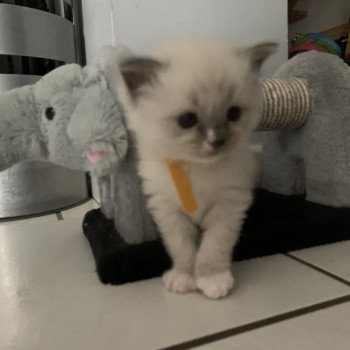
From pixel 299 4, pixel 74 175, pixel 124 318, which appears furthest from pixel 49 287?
pixel 299 4

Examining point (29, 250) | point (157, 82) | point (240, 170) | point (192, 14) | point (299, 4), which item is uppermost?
point (299, 4)

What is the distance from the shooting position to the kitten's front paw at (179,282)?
0.73 meters

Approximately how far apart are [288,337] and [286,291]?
14 centimetres

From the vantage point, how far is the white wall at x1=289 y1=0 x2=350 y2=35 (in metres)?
1.83

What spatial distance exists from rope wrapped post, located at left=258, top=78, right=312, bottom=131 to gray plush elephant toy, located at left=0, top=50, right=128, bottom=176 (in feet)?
1.26

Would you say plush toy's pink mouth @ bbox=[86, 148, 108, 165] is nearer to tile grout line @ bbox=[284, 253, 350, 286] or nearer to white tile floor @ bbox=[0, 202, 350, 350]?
white tile floor @ bbox=[0, 202, 350, 350]

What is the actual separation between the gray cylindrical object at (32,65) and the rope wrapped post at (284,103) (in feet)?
2.49

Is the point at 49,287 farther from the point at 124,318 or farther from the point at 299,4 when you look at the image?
the point at 299,4

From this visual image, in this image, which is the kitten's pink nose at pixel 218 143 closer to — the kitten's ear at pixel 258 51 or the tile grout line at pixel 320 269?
the kitten's ear at pixel 258 51

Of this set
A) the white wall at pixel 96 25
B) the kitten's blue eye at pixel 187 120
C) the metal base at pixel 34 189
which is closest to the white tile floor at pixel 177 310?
the kitten's blue eye at pixel 187 120

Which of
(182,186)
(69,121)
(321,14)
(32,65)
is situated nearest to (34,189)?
(32,65)

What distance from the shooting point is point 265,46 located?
0.73 meters

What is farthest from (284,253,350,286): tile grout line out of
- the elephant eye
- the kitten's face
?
the elephant eye

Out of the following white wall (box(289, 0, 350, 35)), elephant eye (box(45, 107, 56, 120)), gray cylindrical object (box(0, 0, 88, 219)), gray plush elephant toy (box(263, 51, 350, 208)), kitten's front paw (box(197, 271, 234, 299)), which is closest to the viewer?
kitten's front paw (box(197, 271, 234, 299))
